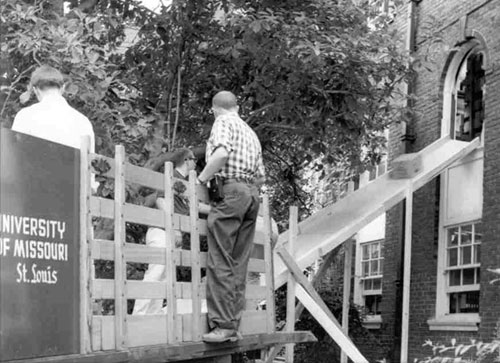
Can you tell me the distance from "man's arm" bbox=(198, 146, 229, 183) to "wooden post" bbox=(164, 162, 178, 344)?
36 cm

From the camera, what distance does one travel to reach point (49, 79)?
5.22m

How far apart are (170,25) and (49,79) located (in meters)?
5.78

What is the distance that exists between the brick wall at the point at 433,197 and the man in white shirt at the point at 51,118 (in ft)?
24.6

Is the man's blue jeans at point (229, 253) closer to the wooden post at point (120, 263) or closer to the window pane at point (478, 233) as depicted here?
the wooden post at point (120, 263)

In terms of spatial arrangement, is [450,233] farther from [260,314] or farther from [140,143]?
[260,314]

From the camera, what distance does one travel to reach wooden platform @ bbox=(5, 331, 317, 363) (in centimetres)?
421

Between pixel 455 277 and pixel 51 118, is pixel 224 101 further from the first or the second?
pixel 455 277

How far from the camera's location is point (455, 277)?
13.0 metres

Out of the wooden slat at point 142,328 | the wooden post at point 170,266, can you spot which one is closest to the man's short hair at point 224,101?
Answer: the wooden post at point 170,266

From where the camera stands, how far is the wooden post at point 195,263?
5504 millimetres

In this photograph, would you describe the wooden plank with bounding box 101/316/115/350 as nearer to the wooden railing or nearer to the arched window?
the wooden railing

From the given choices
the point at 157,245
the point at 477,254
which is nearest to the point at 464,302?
the point at 477,254

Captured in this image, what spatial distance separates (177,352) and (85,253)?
103cm

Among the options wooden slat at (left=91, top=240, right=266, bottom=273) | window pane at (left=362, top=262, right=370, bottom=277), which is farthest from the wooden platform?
window pane at (left=362, top=262, right=370, bottom=277)
